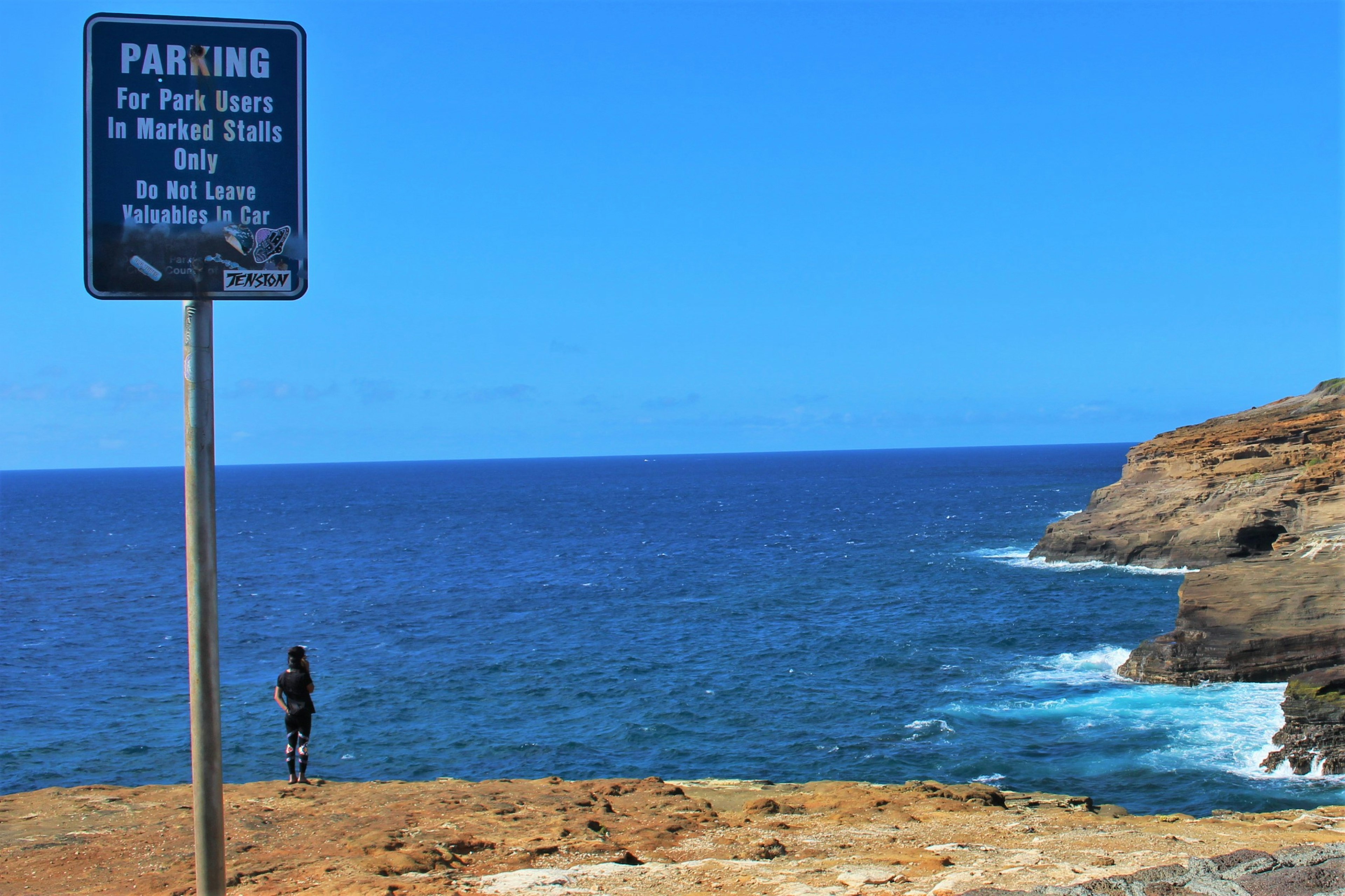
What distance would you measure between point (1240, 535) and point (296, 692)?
1934 inches

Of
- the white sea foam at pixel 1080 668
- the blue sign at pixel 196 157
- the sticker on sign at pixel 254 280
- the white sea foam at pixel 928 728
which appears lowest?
the white sea foam at pixel 928 728

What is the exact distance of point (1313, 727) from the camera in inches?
947

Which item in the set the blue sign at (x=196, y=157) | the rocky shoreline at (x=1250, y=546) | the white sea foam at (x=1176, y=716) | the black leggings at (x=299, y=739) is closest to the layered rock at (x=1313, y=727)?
the rocky shoreline at (x=1250, y=546)

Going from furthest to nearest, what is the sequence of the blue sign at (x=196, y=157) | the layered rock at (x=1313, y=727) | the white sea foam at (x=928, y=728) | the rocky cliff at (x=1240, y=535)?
the rocky cliff at (x=1240, y=535), the white sea foam at (x=928, y=728), the layered rock at (x=1313, y=727), the blue sign at (x=196, y=157)

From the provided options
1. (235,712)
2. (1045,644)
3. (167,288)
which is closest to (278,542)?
(235,712)

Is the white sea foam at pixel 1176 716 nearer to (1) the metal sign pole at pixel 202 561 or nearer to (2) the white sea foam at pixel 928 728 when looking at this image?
(2) the white sea foam at pixel 928 728

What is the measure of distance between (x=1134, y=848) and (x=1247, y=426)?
57.1 metres

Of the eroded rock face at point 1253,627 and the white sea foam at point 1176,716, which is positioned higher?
the eroded rock face at point 1253,627

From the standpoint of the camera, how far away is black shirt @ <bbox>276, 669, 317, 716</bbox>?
1479 centimetres

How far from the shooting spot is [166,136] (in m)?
5.16

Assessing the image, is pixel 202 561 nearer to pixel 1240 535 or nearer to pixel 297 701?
pixel 297 701

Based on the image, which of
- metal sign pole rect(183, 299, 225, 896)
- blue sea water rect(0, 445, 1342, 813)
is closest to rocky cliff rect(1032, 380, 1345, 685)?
blue sea water rect(0, 445, 1342, 813)

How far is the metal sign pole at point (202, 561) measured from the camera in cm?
512

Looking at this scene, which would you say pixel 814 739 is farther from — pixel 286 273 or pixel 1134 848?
pixel 286 273
